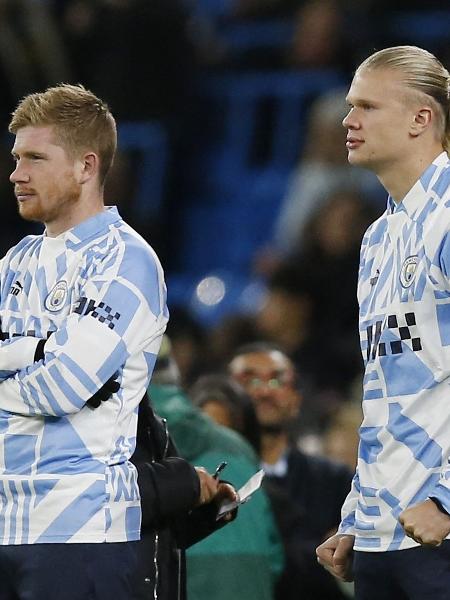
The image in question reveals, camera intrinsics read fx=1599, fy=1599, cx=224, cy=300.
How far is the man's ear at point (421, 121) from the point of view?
3.55 m

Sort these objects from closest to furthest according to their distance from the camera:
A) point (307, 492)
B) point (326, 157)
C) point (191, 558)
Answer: point (191, 558)
point (307, 492)
point (326, 157)

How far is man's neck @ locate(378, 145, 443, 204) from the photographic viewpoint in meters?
3.56

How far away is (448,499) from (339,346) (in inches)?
207

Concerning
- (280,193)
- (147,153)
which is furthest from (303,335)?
(147,153)

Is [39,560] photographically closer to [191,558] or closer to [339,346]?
[191,558]

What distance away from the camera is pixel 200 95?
10.9 meters

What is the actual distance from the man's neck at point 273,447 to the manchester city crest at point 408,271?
2.87 meters

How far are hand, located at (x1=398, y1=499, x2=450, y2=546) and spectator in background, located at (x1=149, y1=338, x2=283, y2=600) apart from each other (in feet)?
5.61

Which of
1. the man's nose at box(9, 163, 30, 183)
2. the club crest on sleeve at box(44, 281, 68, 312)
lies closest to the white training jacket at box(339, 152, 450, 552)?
the club crest on sleeve at box(44, 281, 68, 312)

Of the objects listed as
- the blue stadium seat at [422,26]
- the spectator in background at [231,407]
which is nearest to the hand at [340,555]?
the spectator in background at [231,407]

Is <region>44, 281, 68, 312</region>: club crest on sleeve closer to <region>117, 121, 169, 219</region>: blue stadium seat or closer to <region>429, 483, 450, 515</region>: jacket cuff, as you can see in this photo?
<region>429, 483, 450, 515</region>: jacket cuff

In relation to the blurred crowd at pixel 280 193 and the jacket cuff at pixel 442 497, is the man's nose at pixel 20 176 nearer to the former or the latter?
the jacket cuff at pixel 442 497

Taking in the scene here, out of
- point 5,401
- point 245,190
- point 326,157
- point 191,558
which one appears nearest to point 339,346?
point 326,157

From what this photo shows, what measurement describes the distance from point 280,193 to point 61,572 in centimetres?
689
